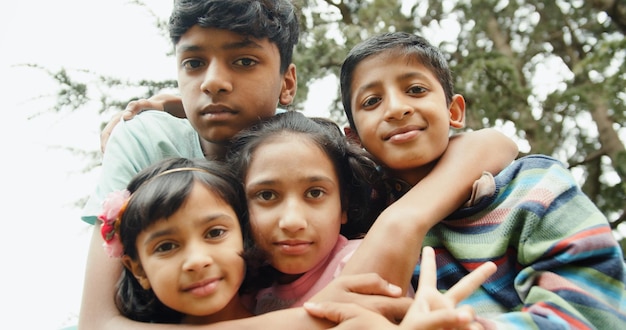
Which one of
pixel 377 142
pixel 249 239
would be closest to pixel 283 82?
pixel 377 142

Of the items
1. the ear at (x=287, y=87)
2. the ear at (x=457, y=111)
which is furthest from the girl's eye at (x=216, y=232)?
the ear at (x=457, y=111)

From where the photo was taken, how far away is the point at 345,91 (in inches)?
72.9

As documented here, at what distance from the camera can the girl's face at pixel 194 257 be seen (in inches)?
53.7

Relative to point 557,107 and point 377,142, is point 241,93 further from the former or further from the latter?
point 557,107

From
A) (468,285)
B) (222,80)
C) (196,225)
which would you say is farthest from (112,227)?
(468,285)

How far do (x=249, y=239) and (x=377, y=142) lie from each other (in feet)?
1.65

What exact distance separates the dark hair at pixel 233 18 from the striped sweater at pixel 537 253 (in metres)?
0.93

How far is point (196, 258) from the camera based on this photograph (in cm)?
134

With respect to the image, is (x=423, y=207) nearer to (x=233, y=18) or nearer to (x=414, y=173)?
(x=414, y=173)

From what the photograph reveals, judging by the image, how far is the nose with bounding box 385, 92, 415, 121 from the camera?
5.20 ft

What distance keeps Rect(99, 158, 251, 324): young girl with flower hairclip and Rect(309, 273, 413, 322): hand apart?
29 centimetres

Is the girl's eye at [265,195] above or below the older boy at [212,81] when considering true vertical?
below

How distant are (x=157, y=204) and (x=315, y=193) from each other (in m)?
0.46

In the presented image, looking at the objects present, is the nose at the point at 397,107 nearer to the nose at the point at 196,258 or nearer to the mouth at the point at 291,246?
the mouth at the point at 291,246
